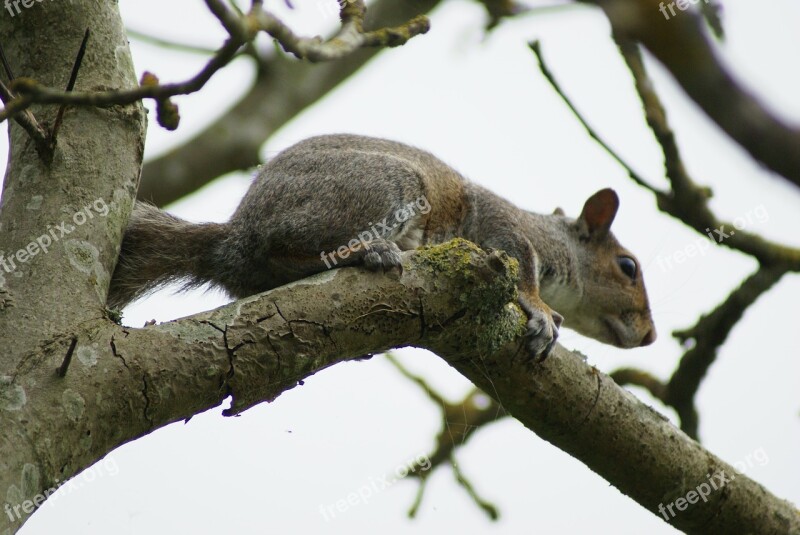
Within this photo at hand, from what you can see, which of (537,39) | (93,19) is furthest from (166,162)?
(537,39)

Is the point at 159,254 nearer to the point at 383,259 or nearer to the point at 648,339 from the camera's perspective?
the point at 383,259

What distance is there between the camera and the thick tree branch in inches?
75.0

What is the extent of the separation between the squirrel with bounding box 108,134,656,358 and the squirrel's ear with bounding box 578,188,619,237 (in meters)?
0.62

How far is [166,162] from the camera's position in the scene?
4.73 m

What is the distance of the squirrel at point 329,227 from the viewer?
118 inches

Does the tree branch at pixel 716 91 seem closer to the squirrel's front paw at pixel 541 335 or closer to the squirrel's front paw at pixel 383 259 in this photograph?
the squirrel's front paw at pixel 383 259

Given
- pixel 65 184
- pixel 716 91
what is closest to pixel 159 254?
pixel 65 184

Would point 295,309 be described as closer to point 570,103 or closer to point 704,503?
point 570,103

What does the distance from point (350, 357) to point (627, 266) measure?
272 cm

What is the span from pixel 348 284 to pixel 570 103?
95 cm

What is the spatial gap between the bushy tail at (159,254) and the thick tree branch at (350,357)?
79 centimetres

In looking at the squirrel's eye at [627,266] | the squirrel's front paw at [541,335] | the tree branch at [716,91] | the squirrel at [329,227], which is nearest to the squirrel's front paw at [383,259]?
the squirrel at [329,227]

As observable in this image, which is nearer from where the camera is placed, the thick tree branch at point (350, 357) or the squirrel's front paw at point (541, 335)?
the thick tree branch at point (350, 357)

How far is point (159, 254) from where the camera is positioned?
3.02m
